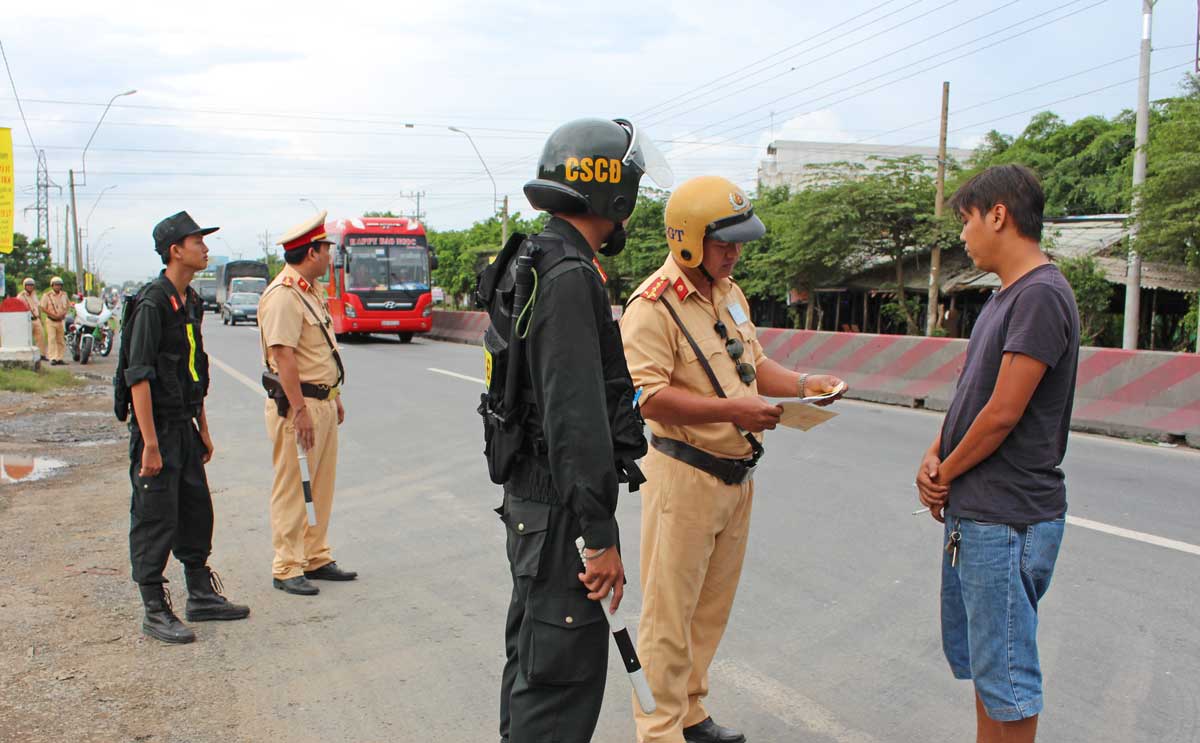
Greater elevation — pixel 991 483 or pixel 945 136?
pixel 945 136

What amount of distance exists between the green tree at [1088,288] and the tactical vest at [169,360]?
67.9 feet

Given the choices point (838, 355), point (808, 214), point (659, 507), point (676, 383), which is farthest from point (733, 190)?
point (808, 214)

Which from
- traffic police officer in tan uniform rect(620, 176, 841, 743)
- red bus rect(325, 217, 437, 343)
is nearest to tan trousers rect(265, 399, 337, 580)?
traffic police officer in tan uniform rect(620, 176, 841, 743)

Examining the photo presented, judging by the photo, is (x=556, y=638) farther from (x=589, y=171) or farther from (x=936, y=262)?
(x=936, y=262)

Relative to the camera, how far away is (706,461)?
3.26m

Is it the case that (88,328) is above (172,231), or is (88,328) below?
below

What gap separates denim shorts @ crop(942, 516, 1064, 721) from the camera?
108 inches

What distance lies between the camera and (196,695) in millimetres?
3883

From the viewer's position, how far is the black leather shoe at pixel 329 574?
5.41 metres

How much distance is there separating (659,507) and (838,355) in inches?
459

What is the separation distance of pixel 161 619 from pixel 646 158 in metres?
3.34

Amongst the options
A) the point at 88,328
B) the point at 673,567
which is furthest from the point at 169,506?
the point at 88,328

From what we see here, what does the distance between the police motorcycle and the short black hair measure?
2178cm

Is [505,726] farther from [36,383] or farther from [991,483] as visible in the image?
[36,383]
